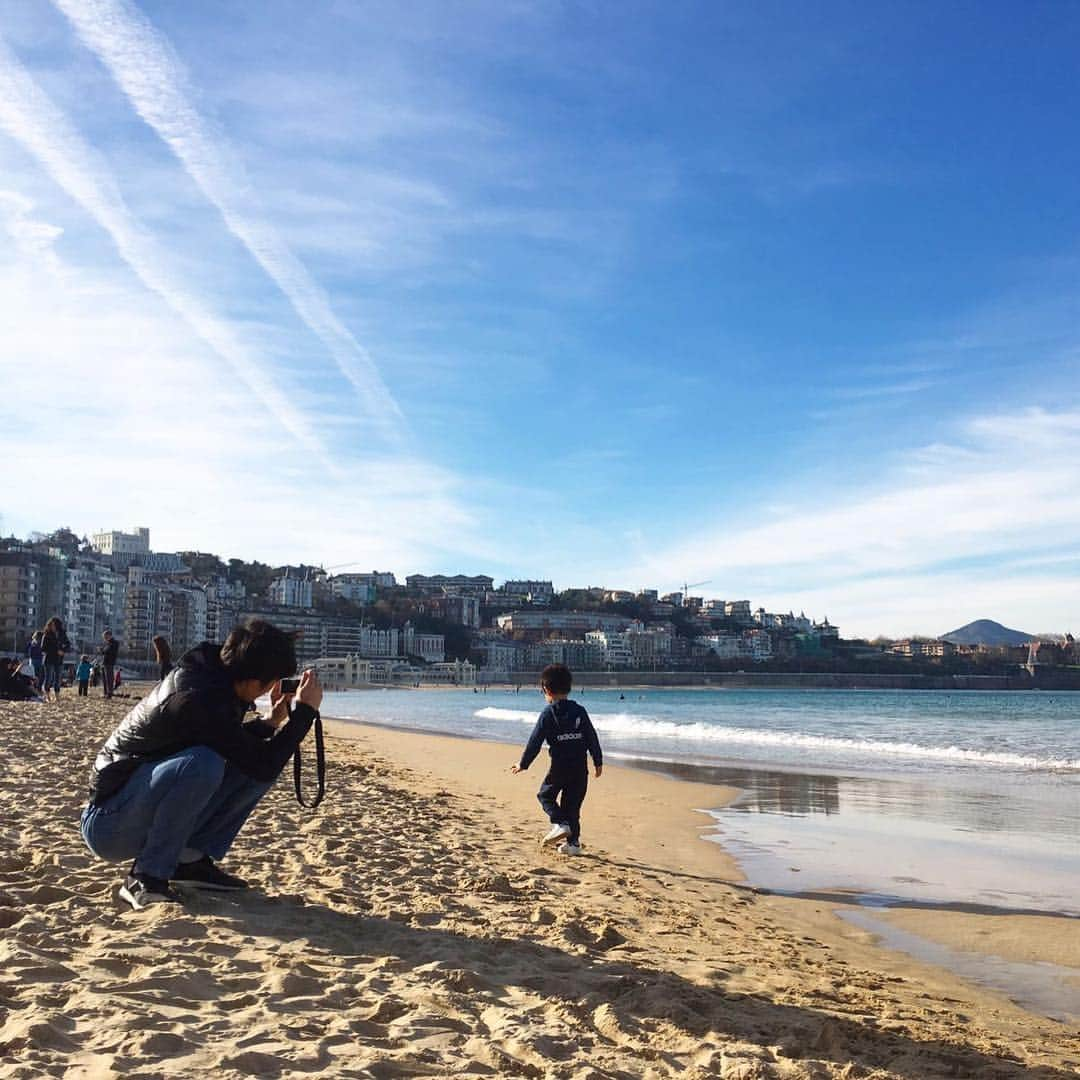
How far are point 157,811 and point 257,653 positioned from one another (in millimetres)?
725

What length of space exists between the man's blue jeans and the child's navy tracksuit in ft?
11.3

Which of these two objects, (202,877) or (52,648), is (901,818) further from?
(52,648)

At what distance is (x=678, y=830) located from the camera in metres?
8.90

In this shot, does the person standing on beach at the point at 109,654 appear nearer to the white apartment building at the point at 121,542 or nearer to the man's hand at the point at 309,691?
the man's hand at the point at 309,691

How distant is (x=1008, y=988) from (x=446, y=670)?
505 ft

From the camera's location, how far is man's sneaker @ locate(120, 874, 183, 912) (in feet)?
13.2

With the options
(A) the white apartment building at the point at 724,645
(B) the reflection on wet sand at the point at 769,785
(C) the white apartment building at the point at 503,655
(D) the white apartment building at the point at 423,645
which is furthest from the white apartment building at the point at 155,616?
(B) the reflection on wet sand at the point at 769,785

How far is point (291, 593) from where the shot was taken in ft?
605

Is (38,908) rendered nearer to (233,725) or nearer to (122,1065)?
(233,725)

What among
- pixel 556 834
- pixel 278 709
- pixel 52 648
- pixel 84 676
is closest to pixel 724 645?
pixel 84 676

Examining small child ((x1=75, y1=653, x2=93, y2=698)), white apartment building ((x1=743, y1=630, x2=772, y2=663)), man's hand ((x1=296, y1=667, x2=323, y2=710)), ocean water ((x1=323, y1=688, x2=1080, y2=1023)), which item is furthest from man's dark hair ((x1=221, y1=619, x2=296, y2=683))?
white apartment building ((x1=743, y1=630, x2=772, y2=663))

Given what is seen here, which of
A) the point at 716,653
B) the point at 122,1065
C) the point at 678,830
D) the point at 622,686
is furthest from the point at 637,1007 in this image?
the point at 716,653

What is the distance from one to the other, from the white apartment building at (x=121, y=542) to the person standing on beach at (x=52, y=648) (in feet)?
566

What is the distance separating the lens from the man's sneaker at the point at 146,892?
401 cm
